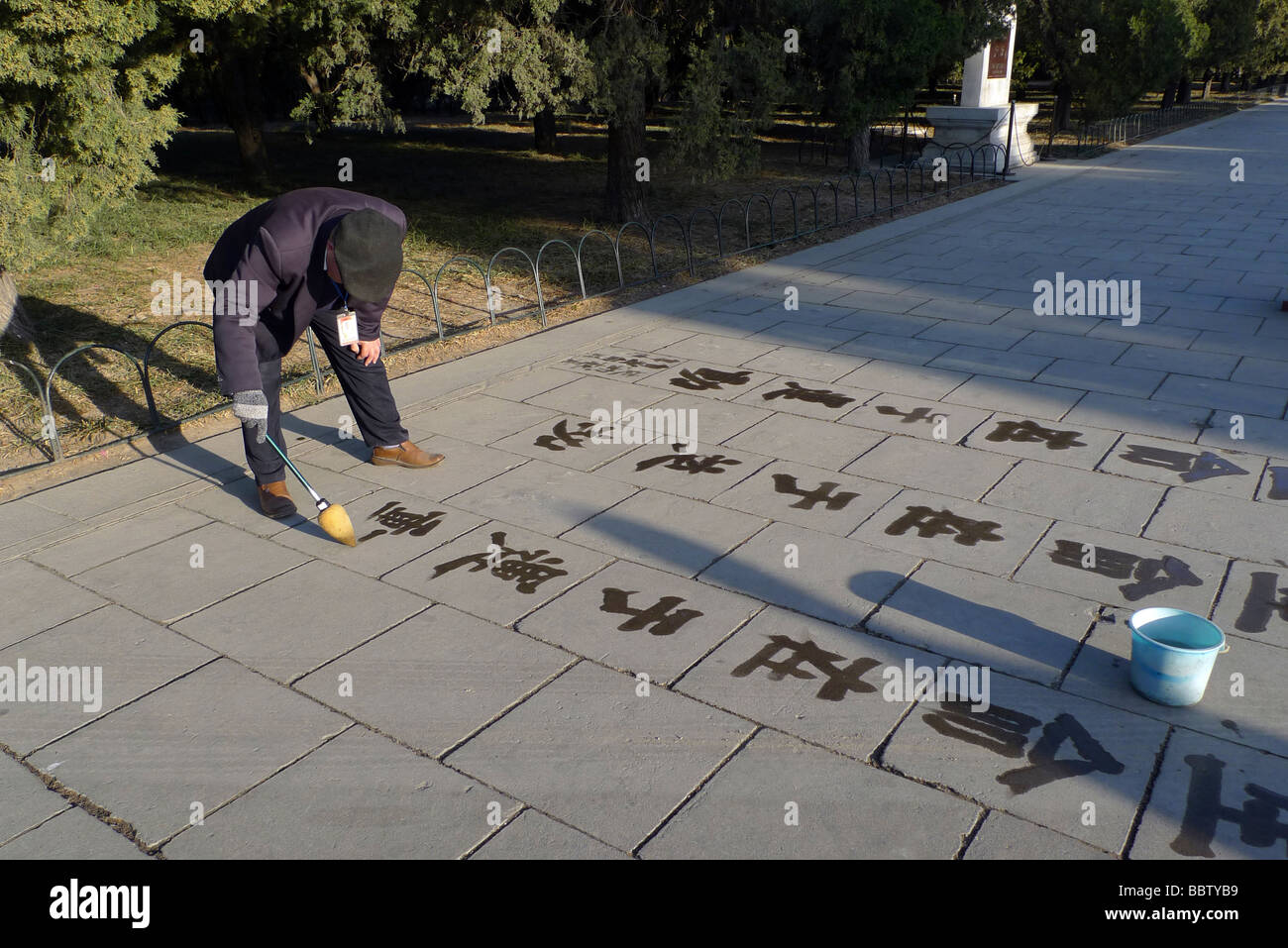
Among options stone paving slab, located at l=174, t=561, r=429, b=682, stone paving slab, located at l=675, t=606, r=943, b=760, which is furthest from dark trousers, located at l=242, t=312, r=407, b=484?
stone paving slab, located at l=675, t=606, r=943, b=760

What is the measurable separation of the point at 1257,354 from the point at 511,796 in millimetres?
6525

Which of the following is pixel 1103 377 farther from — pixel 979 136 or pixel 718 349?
pixel 979 136

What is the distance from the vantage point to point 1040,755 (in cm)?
304

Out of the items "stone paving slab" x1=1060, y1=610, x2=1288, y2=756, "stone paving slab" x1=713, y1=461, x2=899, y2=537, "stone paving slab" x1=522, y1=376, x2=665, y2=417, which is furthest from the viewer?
"stone paving slab" x1=522, y1=376, x2=665, y2=417

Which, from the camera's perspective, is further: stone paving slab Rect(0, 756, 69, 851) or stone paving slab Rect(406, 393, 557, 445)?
stone paving slab Rect(406, 393, 557, 445)

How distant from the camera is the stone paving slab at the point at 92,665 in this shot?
131 inches

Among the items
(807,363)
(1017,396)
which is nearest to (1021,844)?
(1017,396)

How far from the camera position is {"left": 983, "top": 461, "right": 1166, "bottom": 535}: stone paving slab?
15.1ft

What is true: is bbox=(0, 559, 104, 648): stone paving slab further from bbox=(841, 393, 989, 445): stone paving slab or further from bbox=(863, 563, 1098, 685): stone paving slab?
bbox=(841, 393, 989, 445): stone paving slab

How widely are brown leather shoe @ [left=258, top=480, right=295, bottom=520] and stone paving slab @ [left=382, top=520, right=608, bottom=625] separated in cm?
89

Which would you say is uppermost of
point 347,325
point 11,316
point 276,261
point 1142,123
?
point 1142,123

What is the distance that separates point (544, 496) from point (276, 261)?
5.54ft

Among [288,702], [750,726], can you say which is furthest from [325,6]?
[750,726]

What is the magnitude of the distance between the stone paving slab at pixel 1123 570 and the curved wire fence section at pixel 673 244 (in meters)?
4.51
